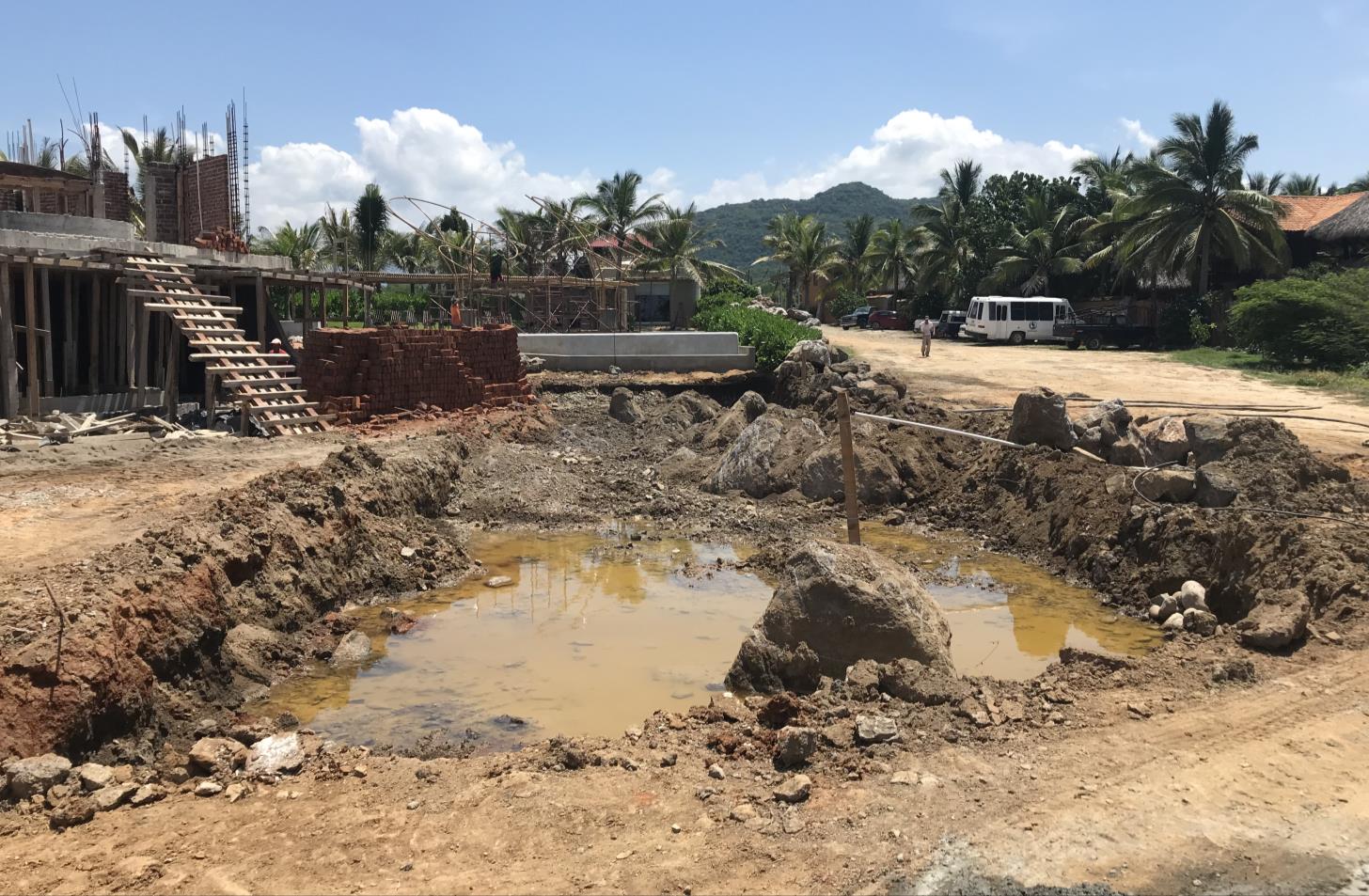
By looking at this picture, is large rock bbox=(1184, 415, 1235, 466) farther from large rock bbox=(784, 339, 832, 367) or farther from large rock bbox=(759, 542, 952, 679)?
large rock bbox=(784, 339, 832, 367)

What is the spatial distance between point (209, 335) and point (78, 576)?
32.3 ft

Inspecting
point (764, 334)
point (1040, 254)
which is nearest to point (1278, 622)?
point (764, 334)

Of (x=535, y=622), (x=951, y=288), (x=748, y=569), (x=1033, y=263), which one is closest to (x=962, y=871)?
(x=535, y=622)

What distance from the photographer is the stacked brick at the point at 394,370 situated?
17234 millimetres

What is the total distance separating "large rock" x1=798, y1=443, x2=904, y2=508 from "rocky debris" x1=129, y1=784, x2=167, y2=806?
10.2 m

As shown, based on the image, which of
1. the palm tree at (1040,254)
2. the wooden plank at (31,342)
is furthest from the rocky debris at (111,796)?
the palm tree at (1040,254)

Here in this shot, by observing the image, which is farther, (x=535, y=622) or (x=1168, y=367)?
(x=1168, y=367)

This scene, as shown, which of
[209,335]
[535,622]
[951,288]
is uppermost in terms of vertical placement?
[951,288]

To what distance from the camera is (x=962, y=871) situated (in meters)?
4.94

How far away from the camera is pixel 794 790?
574 centimetres

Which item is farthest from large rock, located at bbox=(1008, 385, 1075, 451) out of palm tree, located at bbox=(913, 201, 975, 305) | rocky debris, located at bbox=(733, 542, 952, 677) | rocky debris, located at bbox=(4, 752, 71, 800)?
palm tree, located at bbox=(913, 201, 975, 305)

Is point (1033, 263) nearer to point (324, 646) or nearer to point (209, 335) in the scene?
point (209, 335)

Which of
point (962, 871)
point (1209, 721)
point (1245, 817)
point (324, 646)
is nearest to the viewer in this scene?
point (962, 871)

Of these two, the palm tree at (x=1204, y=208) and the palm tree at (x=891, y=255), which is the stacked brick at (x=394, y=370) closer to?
the palm tree at (x=1204, y=208)
